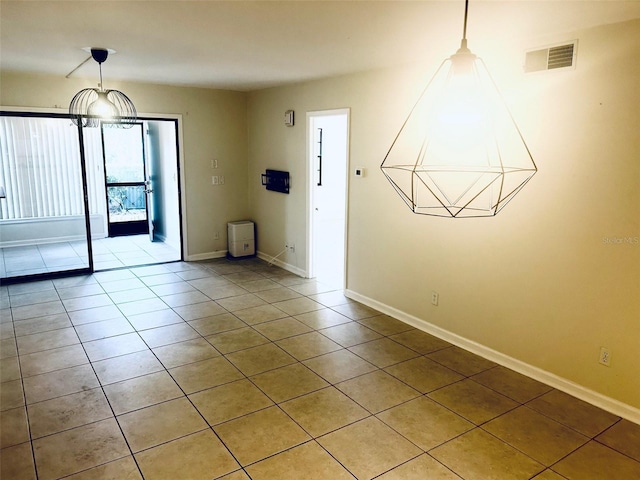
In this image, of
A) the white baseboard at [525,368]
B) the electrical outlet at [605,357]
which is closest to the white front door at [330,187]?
the white baseboard at [525,368]

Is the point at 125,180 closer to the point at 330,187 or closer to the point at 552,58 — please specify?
the point at 330,187

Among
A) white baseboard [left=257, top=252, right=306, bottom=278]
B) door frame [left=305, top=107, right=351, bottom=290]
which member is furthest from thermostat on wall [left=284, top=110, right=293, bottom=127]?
white baseboard [left=257, top=252, right=306, bottom=278]

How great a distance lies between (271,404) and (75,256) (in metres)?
4.67

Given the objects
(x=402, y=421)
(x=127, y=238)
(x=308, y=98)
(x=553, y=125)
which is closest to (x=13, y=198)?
(x=127, y=238)

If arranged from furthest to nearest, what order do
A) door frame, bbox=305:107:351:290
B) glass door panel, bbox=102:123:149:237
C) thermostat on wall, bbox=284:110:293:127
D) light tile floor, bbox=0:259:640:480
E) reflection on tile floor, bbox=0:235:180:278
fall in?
glass door panel, bbox=102:123:149:237 < reflection on tile floor, bbox=0:235:180:278 < thermostat on wall, bbox=284:110:293:127 < door frame, bbox=305:107:351:290 < light tile floor, bbox=0:259:640:480

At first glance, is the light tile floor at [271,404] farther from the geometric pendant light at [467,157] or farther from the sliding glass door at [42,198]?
the sliding glass door at [42,198]

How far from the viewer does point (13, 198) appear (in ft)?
19.6

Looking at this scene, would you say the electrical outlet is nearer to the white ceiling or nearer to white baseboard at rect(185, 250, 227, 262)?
the white ceiling

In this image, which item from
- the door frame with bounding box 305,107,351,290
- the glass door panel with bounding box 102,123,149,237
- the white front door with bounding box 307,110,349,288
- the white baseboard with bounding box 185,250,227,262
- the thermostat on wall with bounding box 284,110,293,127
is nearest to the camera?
the door frame with bounding box 305,107,351,290

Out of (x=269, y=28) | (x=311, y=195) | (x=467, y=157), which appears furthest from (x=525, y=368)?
(x=311, y=195)

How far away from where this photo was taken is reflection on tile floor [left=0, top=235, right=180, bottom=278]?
5.90 meters

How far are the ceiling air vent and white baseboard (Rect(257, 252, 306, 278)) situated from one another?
12.1 ft

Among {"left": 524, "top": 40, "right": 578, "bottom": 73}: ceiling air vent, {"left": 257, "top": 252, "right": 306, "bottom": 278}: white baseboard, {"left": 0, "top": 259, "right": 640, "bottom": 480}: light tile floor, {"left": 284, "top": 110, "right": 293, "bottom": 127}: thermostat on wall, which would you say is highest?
{"left": 524, "top": 40, "right": 578, "bottom": 73}: ceiling air vent

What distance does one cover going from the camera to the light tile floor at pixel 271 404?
243cm
